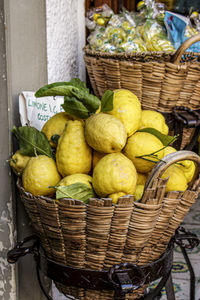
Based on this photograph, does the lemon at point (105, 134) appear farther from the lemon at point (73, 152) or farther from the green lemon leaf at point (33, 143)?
the green lemon leaf at point (33, 143)

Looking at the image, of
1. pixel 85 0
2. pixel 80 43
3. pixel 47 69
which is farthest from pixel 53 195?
pixel 85 0

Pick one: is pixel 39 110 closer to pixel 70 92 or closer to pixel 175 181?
pixel 70 92

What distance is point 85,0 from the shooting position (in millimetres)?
1753

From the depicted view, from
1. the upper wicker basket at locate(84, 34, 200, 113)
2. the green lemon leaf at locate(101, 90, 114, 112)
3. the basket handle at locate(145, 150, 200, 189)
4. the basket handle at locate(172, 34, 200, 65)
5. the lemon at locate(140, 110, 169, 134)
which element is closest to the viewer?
the basket handle at locate(145, 150, 200, 189)

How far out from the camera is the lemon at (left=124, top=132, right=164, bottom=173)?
2.73 ft

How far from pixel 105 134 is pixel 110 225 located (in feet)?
0.67

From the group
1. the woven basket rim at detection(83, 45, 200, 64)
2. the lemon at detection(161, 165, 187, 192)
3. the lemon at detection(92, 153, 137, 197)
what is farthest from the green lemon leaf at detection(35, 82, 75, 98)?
the woven basket rim at detection(83, 45, 200, 64)

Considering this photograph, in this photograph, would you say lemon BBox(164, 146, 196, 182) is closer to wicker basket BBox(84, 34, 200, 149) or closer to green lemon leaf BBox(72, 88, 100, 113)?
green lemon leaf BBox(72, 88, 100, 113)

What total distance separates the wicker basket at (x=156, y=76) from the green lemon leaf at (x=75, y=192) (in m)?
0.61

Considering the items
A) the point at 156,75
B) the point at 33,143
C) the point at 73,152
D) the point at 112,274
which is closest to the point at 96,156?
the point at 73,152

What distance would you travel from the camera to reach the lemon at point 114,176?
2.48ft

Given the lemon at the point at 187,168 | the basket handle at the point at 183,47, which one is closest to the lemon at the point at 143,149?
the lemon at the point at 187,168

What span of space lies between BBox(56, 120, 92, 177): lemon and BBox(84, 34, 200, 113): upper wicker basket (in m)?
0.49

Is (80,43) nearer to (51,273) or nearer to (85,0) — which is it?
(85,0)
